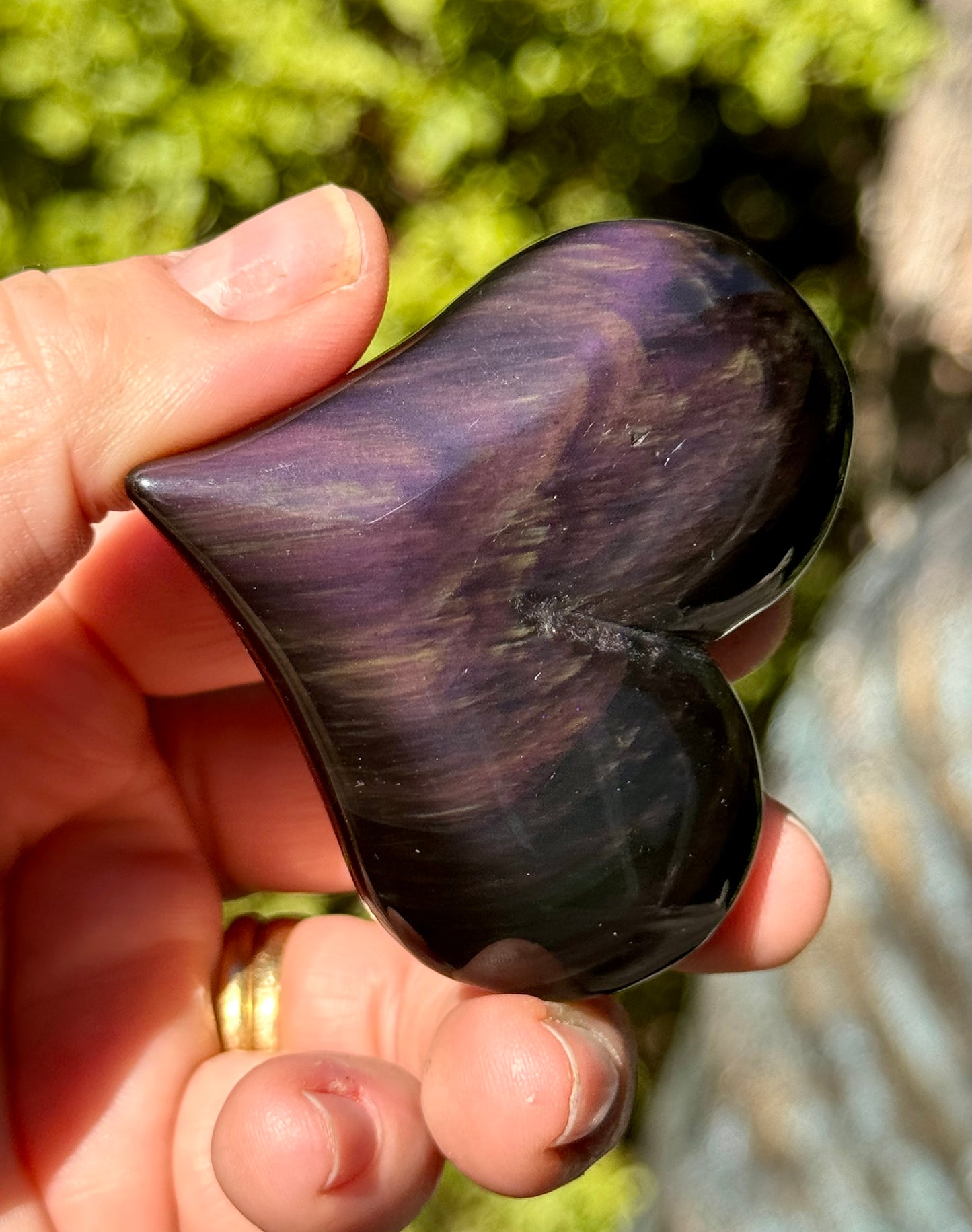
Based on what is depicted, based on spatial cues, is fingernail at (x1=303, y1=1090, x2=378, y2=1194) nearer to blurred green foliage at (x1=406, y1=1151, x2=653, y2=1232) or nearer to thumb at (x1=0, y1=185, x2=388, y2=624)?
thumb at (x1=0, y1=185, x2=388, y2=624)

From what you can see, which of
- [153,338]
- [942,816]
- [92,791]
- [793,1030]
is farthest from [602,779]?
[793,1030]

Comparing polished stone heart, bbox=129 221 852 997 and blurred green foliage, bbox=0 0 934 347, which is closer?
polished stone heart, bbox=129 221 852 997

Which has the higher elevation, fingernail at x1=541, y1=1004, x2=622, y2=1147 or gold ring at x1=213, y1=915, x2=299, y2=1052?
fingernail at x1=541, y1=1004, x2=622, y2=1147

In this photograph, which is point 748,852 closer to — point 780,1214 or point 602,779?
point 602,779

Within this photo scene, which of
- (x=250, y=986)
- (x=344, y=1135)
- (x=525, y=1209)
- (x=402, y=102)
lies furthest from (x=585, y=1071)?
(x=402, y=102)

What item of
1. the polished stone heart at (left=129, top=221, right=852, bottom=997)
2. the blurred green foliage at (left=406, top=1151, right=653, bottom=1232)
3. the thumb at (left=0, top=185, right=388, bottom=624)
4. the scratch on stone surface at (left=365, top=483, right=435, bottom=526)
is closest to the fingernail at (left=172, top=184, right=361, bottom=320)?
the thumb at (left=0, top=185, right=388, bottom=624)

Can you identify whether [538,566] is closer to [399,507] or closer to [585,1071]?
[399,507]
